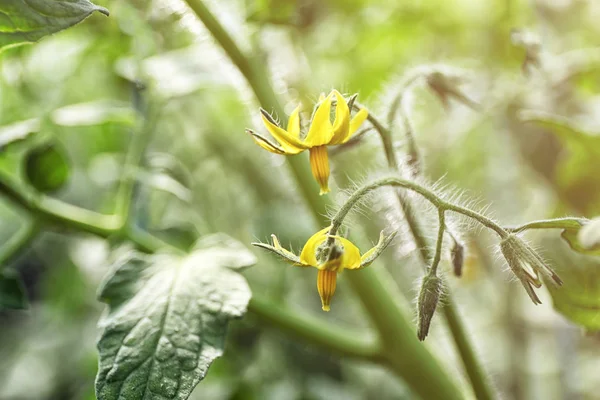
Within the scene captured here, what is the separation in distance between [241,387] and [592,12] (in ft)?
2.53

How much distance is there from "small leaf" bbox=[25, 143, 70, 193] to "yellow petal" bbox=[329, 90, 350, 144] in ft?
1.27

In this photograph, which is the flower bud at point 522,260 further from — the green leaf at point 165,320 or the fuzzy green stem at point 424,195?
the green leaf at point 165,320

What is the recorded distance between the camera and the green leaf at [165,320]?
420mm

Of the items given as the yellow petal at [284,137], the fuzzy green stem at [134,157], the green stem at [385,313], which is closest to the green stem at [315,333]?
the green stem at [385,313]

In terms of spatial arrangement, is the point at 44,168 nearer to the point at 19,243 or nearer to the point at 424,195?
the point at 19,243

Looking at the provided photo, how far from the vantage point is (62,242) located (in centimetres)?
134

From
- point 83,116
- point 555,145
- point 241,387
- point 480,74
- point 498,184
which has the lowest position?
point 241,387

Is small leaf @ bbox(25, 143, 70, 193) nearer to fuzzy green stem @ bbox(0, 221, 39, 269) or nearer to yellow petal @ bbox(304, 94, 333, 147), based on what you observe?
fuzzy green stem @ bbox(0, 221, 39, 269)

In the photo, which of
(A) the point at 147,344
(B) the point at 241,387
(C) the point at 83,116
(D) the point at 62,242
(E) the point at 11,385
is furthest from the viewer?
(D) the point at 62,242

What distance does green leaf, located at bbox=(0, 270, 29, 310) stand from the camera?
576 millimetres

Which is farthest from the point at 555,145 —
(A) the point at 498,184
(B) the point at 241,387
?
(B) the point at 241,387

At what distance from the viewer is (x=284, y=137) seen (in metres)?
0.40

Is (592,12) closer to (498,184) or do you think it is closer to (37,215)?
(498,184)

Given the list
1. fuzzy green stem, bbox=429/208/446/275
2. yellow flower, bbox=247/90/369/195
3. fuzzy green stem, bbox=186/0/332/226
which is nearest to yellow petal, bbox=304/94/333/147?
yellow flower, bbox=247/90/369/195
